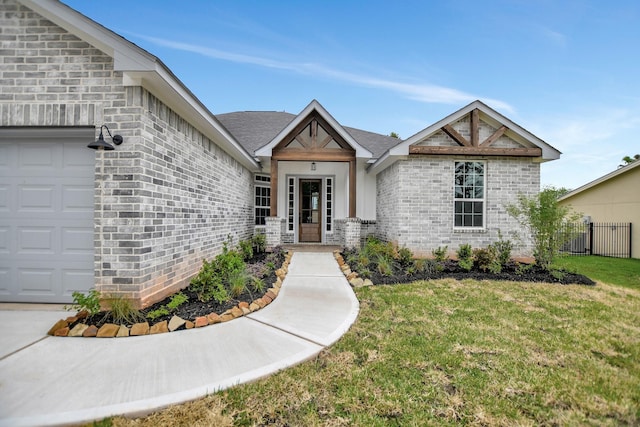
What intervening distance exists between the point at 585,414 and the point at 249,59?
15976 mm

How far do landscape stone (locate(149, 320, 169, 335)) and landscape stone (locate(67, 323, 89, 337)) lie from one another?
0.76m

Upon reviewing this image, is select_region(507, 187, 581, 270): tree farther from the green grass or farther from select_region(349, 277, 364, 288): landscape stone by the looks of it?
select_region(349, 277, 364, 288): landscape stone

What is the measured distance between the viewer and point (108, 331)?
130 inches

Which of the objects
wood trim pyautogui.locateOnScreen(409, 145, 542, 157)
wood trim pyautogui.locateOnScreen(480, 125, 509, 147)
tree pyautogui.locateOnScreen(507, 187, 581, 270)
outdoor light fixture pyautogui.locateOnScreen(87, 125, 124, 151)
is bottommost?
tree pyautogui.locateOnScreen(507, 187, 581, 270)

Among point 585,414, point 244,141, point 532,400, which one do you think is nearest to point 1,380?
point 532,400

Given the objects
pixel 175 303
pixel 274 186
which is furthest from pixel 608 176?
pixel 175 303

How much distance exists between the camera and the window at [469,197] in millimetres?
8961

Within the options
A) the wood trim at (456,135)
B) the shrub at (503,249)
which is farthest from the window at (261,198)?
the shrub at (503,249)

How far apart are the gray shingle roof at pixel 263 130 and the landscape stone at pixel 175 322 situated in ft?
27.3

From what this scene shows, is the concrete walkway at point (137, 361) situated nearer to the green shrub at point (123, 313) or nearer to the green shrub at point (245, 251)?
the green shrub at point (123, 313)

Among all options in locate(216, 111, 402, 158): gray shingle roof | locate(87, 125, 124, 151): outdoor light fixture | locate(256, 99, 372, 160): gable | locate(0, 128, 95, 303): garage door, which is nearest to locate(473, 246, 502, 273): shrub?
locate(256, 99, 372, 160): gable

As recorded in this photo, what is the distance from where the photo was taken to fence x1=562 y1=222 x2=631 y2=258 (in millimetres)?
12617

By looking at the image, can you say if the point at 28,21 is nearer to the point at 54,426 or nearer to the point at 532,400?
the point at 54,426

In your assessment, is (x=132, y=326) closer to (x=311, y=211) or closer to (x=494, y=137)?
(x=311, y=211)
